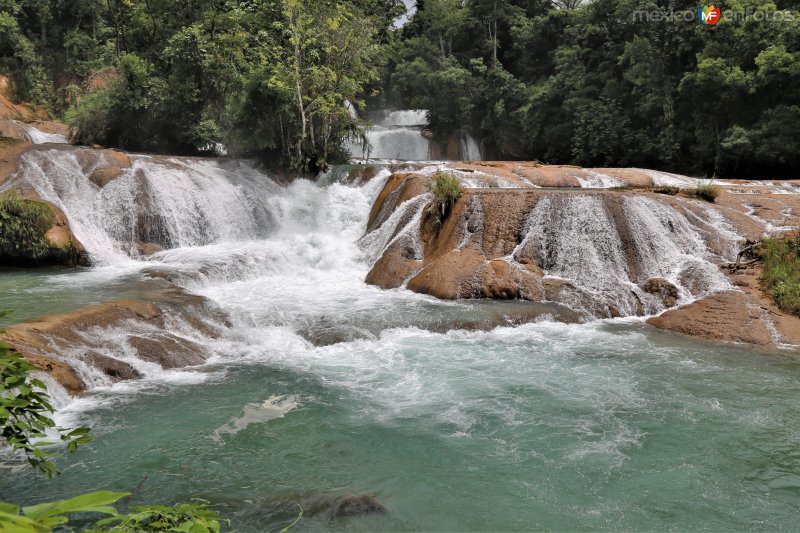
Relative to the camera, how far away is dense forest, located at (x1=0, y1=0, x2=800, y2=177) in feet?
57.9

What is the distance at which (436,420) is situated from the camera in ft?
19.6

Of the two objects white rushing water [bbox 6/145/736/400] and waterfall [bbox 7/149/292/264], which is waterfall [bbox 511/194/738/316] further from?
waterfall [bbox 7/149/292/264]

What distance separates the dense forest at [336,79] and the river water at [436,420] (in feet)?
30.2

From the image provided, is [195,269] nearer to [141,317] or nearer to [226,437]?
[141,317]

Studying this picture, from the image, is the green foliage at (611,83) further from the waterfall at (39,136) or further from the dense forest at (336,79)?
the waterfall at (39,136)

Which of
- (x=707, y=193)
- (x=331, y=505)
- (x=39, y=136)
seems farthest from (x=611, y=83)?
(x=331, y=505)

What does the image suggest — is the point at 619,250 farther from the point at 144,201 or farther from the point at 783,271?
the point at 144,201

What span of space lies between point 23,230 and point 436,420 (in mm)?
10730

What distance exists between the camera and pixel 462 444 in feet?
17.8

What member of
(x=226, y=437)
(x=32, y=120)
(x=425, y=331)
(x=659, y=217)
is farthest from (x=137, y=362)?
(x=32, y=120)

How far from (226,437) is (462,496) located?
2457mm

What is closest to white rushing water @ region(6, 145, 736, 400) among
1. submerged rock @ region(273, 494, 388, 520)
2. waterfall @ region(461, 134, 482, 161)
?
submerged rock @ region(273, 494, 388, 520)

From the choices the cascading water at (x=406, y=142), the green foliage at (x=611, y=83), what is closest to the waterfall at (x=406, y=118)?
the cascading water at (x=406, y=142)

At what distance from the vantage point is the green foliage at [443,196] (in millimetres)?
12602
